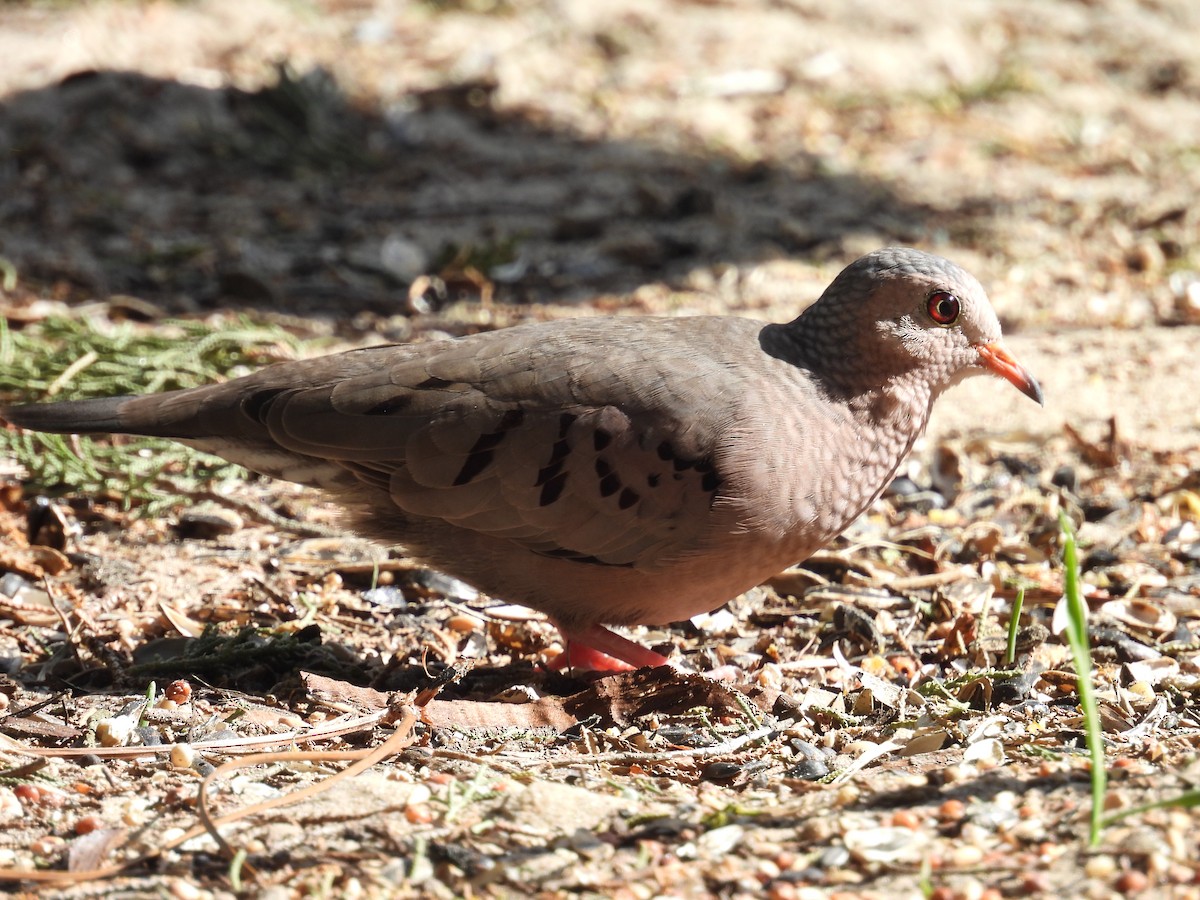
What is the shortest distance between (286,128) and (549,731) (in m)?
5.86

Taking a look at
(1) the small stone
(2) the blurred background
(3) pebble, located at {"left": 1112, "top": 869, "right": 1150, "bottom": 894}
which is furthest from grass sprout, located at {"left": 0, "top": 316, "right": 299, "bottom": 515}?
(3) pebble, located at {"left": 1112, "top": 869, "right": 1150, "bottom": 894}

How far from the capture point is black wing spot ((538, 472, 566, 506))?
13.1ft

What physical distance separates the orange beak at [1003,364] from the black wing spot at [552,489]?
1.29m

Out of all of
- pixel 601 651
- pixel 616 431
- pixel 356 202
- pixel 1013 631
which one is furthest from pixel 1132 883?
pixel 356 202

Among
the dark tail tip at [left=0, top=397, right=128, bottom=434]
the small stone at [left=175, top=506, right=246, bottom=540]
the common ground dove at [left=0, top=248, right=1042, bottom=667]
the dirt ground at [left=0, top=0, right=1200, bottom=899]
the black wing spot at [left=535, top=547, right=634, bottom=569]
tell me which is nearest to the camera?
the dirt ground at [left=0, top=0, right=1200, bottom=899]

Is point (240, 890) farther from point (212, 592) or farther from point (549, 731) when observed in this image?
point (212, 592)

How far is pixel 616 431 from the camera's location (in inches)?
154

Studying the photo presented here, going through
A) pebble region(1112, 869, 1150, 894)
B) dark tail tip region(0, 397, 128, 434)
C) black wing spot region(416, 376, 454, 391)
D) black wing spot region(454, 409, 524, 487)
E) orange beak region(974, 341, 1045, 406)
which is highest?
orange beak region(974, 341, 1045, 406)

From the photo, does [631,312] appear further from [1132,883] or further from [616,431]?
[1132,883]

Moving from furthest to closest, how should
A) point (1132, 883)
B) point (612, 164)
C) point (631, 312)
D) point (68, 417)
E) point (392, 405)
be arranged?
point (612, 164), point (631, 312), point (68, 417), point (392, 405), point (1132, 883)

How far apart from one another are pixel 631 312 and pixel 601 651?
2.96m

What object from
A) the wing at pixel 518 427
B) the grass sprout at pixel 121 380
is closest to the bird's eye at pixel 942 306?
the wing at pixel 518 427

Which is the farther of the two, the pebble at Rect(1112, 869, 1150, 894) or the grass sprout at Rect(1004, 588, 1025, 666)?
the grass sprout at Rect(1004, 588, 1025, 666)

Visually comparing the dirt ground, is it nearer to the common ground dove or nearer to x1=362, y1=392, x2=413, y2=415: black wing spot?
the common ground dove
